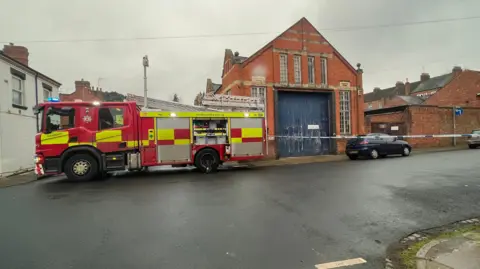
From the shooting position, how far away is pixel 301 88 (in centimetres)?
1900

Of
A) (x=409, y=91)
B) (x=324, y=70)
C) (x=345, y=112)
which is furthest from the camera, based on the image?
(x=409, y=91)

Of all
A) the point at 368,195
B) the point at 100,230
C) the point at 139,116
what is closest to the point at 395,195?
the point at 368,195

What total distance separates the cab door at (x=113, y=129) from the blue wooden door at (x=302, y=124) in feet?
32.7

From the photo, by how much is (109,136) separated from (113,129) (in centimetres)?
28

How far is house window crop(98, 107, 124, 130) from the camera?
10227mm

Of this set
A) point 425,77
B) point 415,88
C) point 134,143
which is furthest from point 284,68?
point 425,77

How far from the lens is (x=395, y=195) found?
6.95 meters

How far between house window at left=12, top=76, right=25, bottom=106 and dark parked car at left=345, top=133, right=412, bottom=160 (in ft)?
57.3

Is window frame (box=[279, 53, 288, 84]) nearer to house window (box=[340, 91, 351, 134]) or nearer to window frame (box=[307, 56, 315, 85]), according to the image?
window frame (box=[307, 56, 315, 85])

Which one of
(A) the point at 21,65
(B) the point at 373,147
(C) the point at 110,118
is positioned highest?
(A) the point at 21,65

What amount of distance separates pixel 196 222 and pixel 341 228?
246 centimetres

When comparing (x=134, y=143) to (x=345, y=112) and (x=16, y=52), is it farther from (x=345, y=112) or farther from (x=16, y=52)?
(x=345, y=112)

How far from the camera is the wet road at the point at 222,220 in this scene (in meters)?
3.74

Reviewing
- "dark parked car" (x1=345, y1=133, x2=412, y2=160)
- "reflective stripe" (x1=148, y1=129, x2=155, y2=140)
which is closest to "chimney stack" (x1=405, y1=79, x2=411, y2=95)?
"dark parked car" (x1=345, y1=133, x2=412, y2=160)
